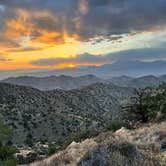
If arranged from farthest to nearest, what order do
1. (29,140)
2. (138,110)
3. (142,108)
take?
(29,140) → (138,110) → (142,108)

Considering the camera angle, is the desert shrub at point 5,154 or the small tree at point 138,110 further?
the small tree at point 138,110

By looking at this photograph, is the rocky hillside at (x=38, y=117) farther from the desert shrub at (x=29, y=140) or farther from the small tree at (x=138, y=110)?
the small tree at (x=138, y=110)

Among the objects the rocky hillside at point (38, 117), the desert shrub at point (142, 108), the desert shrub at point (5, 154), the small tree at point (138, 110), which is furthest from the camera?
the rocky hillside at point (38, 117)

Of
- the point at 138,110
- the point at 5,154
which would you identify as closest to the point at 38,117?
the point at 138,110

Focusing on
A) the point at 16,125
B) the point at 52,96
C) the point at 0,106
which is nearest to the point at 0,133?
the point at 16,125

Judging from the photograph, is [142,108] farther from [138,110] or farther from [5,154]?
[5,154]

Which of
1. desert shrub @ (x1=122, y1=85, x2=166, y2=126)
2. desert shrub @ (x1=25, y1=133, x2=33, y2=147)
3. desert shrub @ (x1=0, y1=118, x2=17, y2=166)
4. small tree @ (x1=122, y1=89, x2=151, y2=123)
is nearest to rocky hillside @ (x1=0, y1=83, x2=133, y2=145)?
desert shrub @ (x1=25, y1=133, x2=33, y2=147)

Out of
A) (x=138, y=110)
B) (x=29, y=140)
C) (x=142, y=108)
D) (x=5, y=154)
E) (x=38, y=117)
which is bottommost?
(x=29, y=140)

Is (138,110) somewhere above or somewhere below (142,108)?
below

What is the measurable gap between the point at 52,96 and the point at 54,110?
20.7m

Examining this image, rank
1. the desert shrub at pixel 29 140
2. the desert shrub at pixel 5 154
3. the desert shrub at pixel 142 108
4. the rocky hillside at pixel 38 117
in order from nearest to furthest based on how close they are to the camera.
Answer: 1. the desert shrub at pixel 5 154
2. the desert shrub at pixel 142 108
3. the desert shrub at pixel 29 140
4. the rocky hillside at pixel 38 117

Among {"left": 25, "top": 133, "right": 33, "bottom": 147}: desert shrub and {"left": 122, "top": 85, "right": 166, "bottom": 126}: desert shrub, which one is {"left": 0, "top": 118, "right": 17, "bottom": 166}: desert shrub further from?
{"left": 25, "top": 133, "right": 33, "bottom": 147}: desert shrub

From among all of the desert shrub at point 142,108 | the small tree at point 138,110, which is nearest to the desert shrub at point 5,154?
the desert shrub at point 142,108

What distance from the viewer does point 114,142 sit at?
10.3 metres
